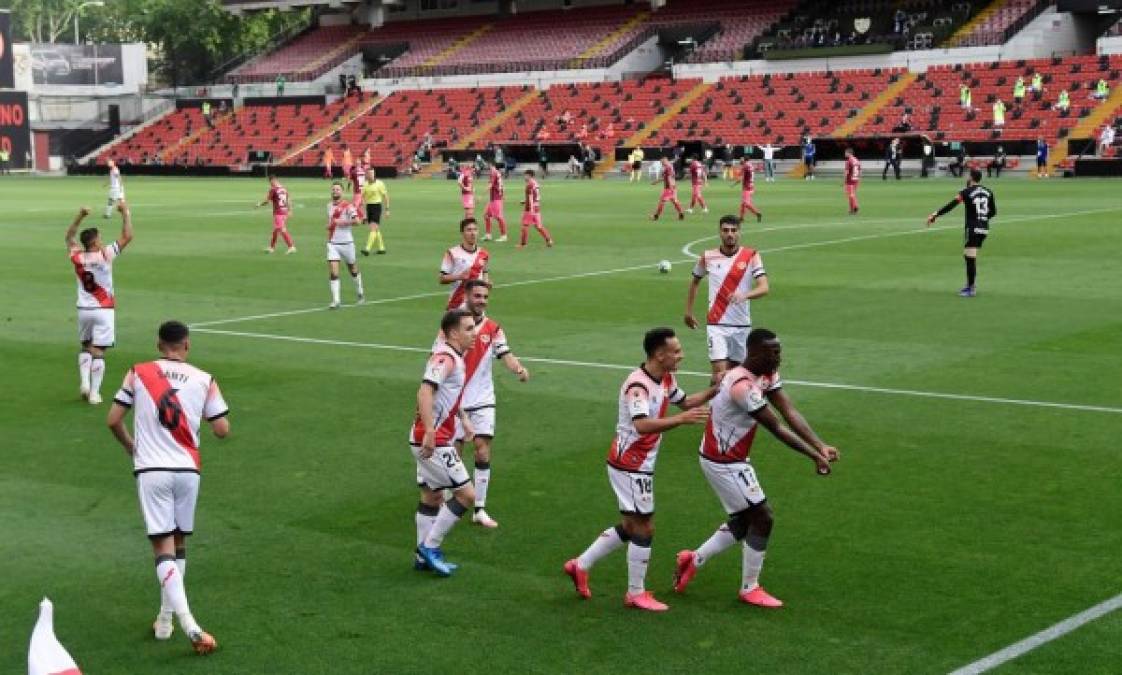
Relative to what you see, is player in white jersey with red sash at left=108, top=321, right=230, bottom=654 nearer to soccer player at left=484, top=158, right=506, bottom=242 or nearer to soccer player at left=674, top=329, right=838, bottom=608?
soccer player at left=674, top=329, right=838, bottom=608

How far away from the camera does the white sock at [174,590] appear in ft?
30.1

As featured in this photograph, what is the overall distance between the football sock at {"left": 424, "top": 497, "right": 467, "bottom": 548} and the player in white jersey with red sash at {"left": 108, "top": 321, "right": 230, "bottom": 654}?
6.04 feet

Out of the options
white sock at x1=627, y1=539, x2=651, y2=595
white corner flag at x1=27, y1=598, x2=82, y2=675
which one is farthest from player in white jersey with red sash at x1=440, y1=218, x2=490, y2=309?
white corner flag at x1=27, y1=598, x2=82, y2=675

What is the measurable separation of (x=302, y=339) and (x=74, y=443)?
287 inches

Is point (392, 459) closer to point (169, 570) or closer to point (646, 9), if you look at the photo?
point (169, 570)

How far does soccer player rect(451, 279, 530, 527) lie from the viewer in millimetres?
12234

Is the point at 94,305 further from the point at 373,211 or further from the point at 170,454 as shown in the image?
the point at 373,211

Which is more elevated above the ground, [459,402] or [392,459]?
[459,402]

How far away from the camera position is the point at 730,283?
1634 centimetres

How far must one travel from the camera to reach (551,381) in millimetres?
18672

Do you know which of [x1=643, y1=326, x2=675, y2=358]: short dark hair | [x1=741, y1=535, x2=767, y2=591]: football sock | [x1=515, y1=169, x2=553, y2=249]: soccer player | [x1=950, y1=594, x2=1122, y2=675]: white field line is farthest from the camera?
[x1=515, y1=169, x2=553, y2=249]: soccer player

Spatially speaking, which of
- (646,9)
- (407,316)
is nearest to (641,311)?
(407,316)

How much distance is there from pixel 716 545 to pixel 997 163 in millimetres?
54676

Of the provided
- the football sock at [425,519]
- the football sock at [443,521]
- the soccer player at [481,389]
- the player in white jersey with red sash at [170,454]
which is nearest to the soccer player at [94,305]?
the soccer player at [481,389]
